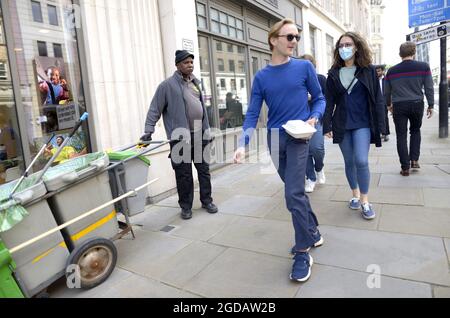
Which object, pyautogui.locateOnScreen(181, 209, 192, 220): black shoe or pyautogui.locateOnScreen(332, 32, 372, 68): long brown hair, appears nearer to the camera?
pyautogui.locateOnScreen(332, 32, 372, 68): long brown hair

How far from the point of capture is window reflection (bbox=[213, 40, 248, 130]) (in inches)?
303

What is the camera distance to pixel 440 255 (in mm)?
2844

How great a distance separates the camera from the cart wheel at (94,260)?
271 centimetres

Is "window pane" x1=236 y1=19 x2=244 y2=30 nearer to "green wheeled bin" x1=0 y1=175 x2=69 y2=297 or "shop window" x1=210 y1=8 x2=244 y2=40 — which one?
→ "shop window" x1=210 y1=8 x2=244 y2=40

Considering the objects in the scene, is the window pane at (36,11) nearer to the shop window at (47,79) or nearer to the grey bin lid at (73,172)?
the shop window at (47,79)

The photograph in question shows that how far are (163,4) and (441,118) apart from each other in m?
7.66

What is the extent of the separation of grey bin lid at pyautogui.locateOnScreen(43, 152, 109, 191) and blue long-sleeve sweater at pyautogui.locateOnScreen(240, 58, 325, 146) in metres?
1.18

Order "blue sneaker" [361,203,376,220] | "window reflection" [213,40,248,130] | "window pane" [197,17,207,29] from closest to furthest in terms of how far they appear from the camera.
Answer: "blue sneaker" [361,203,376,220] → "window pane" [197,17,207,29] → "window reflection" [213,40,248,130]

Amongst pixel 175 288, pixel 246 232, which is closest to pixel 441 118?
pixel 246 232

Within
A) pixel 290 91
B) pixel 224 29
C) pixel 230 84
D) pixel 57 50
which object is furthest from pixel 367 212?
pixel 224 29

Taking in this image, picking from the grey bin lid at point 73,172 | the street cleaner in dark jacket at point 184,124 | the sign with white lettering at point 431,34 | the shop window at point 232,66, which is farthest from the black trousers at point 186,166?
the sign with white lettering at point 431,34

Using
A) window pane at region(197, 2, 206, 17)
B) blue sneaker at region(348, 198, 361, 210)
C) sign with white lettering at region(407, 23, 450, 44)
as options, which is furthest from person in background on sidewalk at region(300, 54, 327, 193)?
sign with white lettering at region(407, 23, 450, 44)
